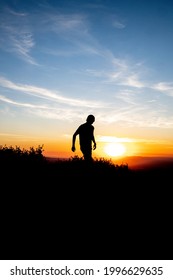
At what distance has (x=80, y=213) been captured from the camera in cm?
817

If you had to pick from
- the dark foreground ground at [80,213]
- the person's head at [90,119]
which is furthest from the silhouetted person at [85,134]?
the dark foreground ground at [80,213]

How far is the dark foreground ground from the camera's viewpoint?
20.0ft

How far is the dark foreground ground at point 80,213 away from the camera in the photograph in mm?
6098

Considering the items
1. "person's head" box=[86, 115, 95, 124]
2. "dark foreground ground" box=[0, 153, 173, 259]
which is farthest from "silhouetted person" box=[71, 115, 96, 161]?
"dark foreground ground" box=[0, 153, 173, 259]

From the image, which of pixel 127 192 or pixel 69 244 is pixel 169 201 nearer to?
pixel 127 192

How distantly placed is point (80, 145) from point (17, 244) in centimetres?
718

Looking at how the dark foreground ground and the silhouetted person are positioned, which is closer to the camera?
the dark foreground ground

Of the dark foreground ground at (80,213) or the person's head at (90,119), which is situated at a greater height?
the person's head at (90,119)

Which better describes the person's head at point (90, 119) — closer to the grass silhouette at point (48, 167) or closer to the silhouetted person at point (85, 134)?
the silhouetted person at point (85, 134)

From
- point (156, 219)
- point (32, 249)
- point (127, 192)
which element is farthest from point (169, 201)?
point (32, 249)

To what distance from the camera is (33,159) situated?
45.9 feet

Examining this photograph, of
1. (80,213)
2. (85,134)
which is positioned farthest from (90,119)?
(80,213)

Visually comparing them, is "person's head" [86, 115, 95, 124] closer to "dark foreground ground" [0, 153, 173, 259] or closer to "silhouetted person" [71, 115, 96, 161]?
"silhouetted person" [71, 115, 96, 161]

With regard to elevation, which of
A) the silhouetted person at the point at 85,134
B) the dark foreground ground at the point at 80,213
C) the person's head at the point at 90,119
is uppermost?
the person's head at the point at 90,119
